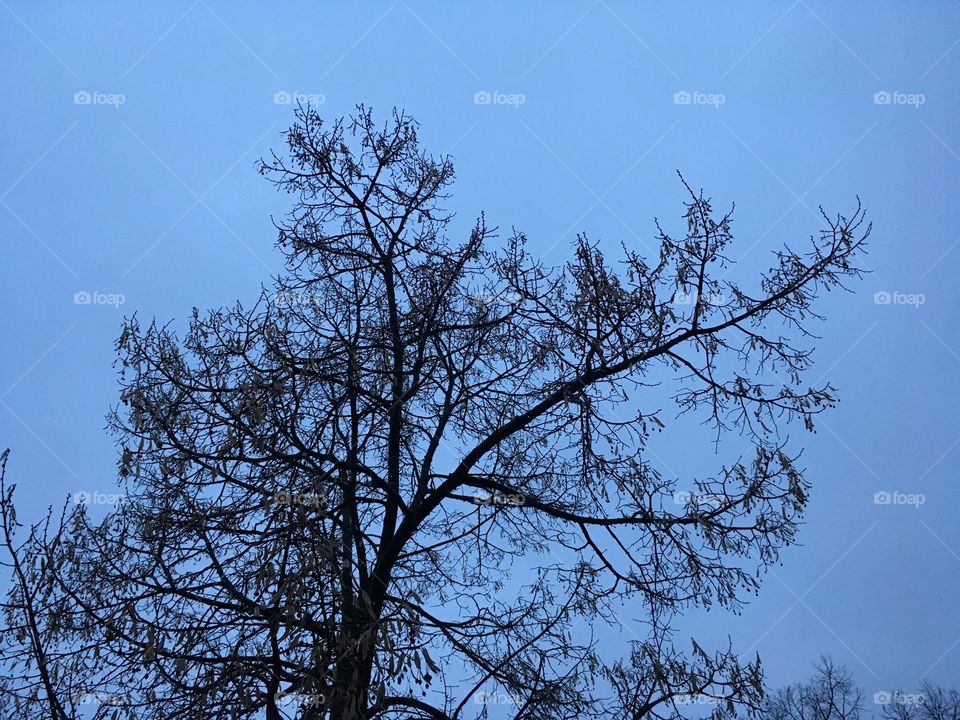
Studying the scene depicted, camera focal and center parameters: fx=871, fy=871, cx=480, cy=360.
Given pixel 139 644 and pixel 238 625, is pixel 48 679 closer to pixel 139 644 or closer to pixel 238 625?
pixel 139 644

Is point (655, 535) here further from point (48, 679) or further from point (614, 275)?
point (48, 679)

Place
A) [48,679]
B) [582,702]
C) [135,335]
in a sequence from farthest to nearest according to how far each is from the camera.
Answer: [135,335] → [582,702] → [48,679]

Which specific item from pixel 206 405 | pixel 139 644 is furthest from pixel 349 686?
pixel 206 405

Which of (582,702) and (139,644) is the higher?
(139,644)

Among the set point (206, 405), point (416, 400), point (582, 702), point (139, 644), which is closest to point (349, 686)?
point (139, 644)

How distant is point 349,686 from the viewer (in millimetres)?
5211

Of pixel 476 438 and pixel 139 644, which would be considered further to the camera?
pixel 476 438

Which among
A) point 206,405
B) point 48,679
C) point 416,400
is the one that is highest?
point 416,400

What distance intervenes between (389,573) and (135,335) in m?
2.86

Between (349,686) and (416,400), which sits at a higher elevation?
(416,400)

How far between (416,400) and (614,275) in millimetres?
2350

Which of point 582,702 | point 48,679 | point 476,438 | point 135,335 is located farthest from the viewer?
→ point 476,438

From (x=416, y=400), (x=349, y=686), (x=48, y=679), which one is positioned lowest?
(x=349, y=686)

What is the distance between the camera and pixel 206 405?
6.98m
